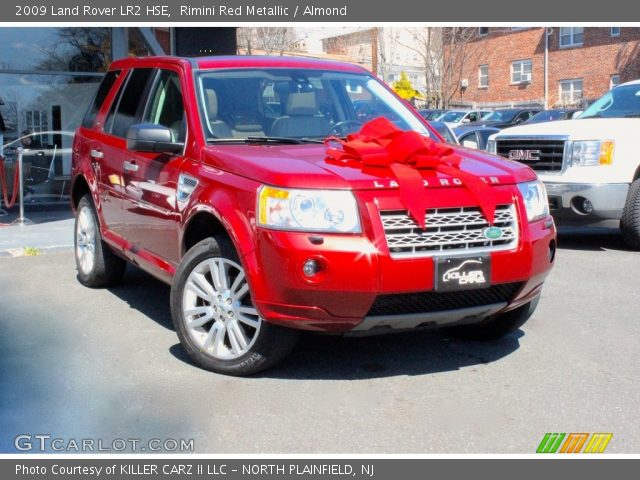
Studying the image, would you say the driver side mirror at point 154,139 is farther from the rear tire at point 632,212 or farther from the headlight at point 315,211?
the rear tire at point 632,212

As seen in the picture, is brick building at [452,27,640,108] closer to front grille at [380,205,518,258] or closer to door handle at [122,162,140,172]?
door handle at [122,162,140,172]

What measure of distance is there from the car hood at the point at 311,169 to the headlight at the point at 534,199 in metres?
0.05

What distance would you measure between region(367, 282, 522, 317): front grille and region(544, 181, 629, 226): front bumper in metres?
4.29

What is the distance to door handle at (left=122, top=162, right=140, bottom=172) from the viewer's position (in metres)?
5.95

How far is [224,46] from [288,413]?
9778 mm

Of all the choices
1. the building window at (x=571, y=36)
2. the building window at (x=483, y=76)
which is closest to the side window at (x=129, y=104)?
the building window at (x=571, y=36)

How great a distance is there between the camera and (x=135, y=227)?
606cm

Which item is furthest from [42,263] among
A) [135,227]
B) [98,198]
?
[135,227]

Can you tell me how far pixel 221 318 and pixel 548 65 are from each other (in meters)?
42.6

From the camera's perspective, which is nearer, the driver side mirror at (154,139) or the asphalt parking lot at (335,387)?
the asphalt parking lot at (335,387)

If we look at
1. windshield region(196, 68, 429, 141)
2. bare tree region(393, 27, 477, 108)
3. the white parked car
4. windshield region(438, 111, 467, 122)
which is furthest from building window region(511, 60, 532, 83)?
windshield region(196, 68, 429, 141)

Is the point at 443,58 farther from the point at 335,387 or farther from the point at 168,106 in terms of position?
the point at 335,387

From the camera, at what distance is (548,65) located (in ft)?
146

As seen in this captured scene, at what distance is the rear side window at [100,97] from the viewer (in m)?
7.11
